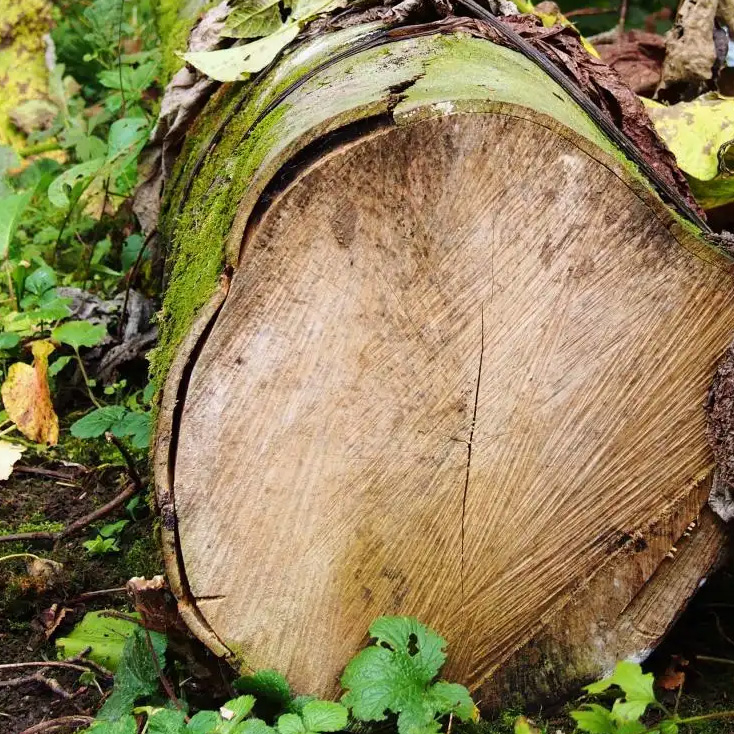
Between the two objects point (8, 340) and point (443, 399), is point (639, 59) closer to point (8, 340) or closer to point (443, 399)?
point (443, 399)

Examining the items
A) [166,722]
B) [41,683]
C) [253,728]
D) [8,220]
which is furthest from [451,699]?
[8,220]

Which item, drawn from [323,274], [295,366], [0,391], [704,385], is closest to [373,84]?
[323,274]

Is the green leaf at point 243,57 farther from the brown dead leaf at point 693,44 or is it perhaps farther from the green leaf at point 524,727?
the green leaf at point 524,727

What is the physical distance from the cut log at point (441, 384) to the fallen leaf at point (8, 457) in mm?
1034

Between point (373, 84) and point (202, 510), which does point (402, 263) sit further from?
point (202, 510)

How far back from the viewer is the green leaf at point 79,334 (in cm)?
257

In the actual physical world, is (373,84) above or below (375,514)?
above

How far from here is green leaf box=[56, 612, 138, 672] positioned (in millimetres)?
1974

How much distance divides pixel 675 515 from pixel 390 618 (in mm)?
621

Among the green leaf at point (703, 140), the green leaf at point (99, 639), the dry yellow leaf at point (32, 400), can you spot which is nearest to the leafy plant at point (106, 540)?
the green leaf at point (99, 639)

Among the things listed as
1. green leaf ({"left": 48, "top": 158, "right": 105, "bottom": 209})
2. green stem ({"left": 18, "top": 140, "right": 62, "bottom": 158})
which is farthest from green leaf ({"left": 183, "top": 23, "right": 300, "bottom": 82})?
green stem ({"left": 18, "top": 140, "right": 62, "bottom": 158})

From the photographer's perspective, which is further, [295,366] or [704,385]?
[704,385]

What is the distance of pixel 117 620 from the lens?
6.71ft

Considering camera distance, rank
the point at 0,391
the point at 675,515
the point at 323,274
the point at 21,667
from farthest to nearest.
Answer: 1. the point at 0,391
2. the point at 21,667
3. the point at 675,515
4. the point at 323,274
